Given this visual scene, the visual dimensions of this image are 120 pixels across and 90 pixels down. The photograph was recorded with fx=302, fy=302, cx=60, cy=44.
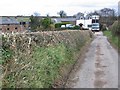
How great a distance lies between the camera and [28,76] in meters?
7.84

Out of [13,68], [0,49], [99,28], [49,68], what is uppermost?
[0,49]

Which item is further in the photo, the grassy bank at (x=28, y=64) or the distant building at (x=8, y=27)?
the distant building at (x=8, y=27)

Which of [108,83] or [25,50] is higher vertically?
[25,50]

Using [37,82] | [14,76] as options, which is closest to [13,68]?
[14,76]

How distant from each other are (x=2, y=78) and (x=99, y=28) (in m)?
90.5

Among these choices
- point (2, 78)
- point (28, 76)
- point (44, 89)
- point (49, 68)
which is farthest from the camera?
point (49, 68)

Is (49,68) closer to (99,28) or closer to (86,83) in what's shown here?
(86,83)

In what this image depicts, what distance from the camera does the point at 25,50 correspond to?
8984mm

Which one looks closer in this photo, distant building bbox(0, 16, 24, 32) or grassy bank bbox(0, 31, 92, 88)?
grassy bank bbox(0, 31, 92, 88)

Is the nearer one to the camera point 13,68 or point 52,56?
point 13,68

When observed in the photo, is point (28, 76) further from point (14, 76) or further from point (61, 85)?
point (61, 85)

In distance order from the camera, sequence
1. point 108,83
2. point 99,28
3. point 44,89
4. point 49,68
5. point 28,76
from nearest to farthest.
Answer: point 28,76 → point 44,89 → point 49,68 → point 108,83 → point 99,28

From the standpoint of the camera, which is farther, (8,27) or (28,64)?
(8,27)

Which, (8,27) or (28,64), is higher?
(8,27)
